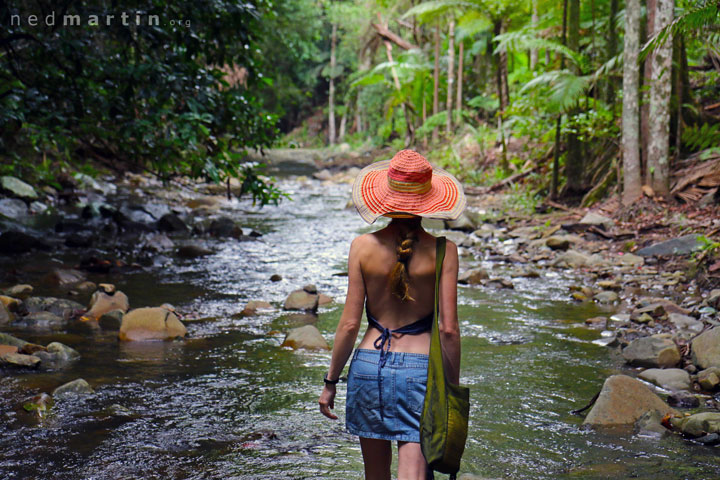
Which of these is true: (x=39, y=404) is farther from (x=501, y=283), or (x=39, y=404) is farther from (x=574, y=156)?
(x=574, y=156)

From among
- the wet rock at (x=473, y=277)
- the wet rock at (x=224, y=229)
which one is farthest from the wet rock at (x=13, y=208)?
the wet rock at (x=473, y=277)

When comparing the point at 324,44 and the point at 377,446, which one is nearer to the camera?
the point at 377,446

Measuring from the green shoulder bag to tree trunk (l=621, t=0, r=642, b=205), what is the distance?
31.5 ft

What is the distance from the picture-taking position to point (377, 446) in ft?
9.33

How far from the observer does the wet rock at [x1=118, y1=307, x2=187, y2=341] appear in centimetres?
671

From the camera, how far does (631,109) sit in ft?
36.4

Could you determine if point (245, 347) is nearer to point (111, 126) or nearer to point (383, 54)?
point (111, 126)

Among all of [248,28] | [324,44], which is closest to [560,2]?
[248,28]

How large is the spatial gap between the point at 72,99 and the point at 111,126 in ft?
4.45

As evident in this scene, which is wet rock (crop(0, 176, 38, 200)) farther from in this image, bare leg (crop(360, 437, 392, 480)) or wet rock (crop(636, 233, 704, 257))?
bare leg (crop(360, 437, 392, 480))

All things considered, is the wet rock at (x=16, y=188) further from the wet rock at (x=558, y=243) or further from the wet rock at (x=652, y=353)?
the wet rock at (x=652, y=353)

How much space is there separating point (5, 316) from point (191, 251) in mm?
4712

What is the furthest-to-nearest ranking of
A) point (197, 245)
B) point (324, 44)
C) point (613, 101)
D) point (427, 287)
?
1. point (324, 44)
2. point (613, 101)
3. point (197, 245)
4. point (427, 287)

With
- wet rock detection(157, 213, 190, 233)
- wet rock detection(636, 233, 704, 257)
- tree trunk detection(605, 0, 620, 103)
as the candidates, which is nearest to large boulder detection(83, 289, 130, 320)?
wet rock detection(157, 213, 190, 233)
